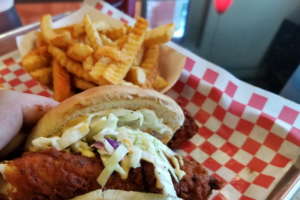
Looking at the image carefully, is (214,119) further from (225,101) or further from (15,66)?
(15,66)

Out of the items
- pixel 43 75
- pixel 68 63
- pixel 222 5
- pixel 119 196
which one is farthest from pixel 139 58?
pixel 222 5

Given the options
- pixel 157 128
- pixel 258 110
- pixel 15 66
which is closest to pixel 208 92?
pixel 258 110

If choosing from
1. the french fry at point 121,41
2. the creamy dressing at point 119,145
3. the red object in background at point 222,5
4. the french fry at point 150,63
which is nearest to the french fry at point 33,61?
the french fry at point 121,41

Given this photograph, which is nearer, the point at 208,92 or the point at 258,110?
the point at 258,110

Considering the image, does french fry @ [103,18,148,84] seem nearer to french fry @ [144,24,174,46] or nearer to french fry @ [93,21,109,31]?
french fry @ [144,24,174,46]

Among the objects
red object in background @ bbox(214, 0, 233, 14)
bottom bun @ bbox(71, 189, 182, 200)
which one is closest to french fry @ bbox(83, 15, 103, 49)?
bottom bun @ bbox(71, 189, 182, 200)

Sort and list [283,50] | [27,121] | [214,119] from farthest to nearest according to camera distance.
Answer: [283,50], [214,119], [27,121]
